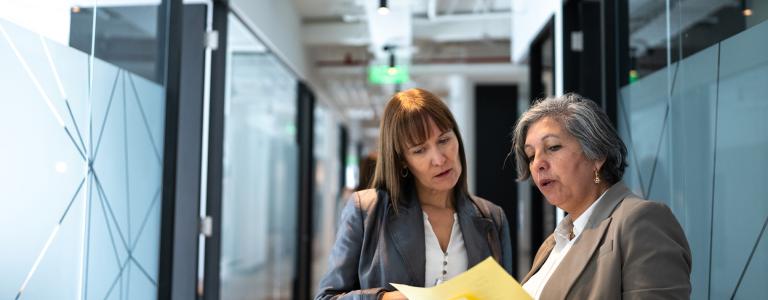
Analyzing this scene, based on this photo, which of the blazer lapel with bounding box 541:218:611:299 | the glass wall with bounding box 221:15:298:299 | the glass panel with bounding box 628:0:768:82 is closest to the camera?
the blazer lapel with bounding box 541:218:611:299

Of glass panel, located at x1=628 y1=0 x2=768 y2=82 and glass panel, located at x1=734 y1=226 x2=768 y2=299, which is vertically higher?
glass panel, located at x1=628 y1=0 x2=768 y2=82

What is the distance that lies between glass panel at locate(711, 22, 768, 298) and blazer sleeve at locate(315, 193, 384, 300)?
1.09m

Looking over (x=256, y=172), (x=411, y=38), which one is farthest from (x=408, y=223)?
(x=411, y=38)

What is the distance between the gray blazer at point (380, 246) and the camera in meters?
1.67

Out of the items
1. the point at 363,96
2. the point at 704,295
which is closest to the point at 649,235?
the point at 704,295

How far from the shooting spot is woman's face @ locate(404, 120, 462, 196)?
5.59 feet

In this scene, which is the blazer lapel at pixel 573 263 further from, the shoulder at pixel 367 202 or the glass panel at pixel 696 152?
the glass panel at pixel 696 152

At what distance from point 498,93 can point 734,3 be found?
7626 millimetres

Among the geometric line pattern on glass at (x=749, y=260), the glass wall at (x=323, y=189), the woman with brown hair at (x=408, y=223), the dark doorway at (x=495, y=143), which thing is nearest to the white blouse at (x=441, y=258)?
the woman with brown hair at (x=408, y=223)

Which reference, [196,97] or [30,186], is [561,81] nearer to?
[196,97]

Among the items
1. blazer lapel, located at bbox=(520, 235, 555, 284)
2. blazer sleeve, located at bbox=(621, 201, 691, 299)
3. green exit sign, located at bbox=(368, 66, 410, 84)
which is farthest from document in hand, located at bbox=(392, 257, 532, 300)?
green exit sign, located at bbox=(368, 66, 410, 84)

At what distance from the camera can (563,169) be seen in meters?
1.34

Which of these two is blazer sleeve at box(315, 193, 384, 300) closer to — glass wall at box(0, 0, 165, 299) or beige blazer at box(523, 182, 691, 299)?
beige blazer at box(523, 182, 691, 299)

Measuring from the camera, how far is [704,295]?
6.30 feet
